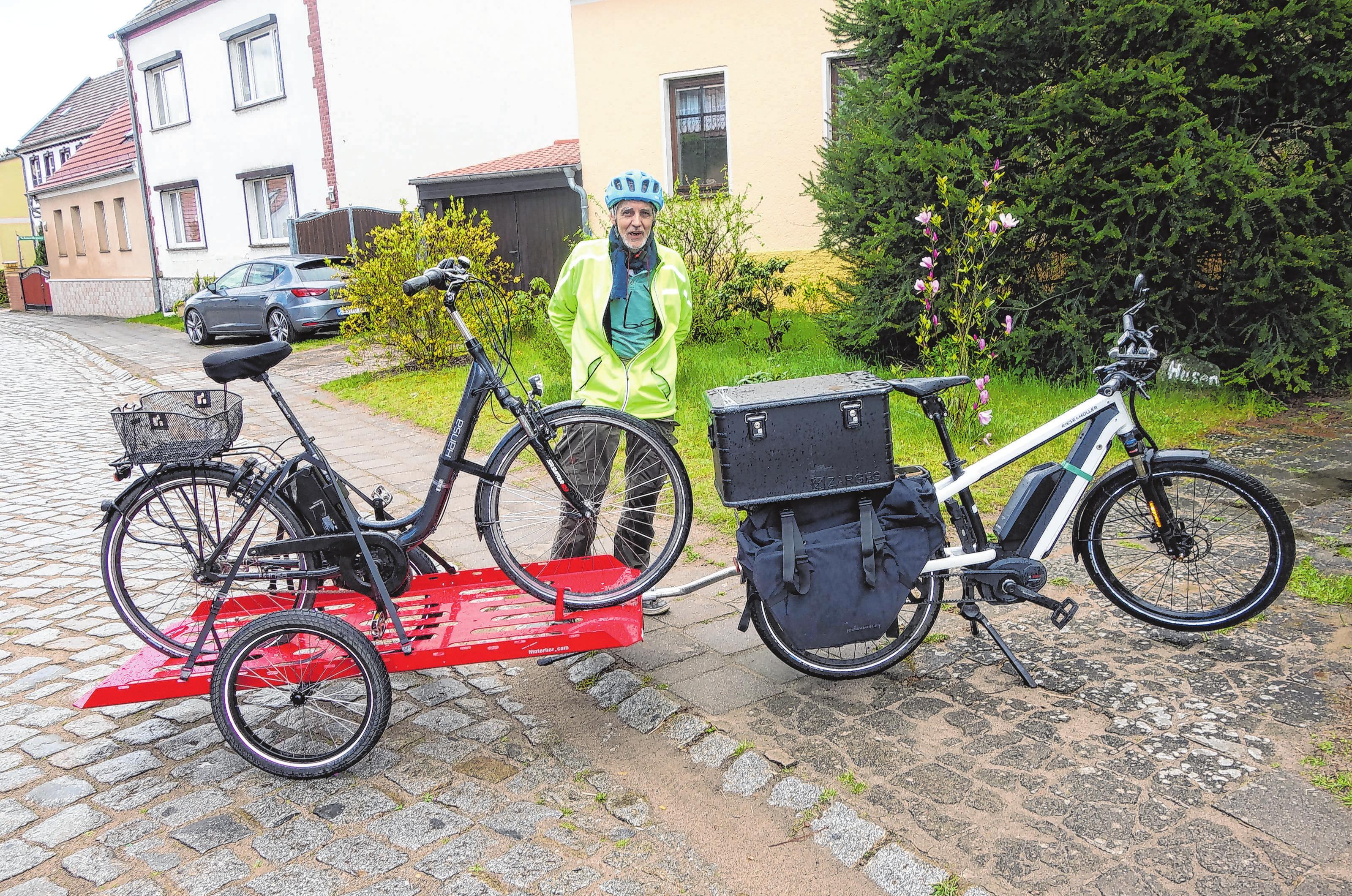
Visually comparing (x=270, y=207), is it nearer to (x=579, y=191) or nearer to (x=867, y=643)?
(x=579, y=191)

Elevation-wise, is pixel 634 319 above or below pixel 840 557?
above

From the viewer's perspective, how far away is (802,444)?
141 inches

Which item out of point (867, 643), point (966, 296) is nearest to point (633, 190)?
point (867, 643)

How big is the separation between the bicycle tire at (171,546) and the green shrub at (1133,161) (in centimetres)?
598

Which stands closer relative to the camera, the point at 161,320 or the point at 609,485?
the point at 609,485

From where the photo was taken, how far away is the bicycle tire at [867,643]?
3.84 m

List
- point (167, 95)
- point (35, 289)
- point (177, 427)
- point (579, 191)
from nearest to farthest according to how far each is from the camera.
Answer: point (177, 427) < point (579, 191) < point (167, 95) < point (35, 289)

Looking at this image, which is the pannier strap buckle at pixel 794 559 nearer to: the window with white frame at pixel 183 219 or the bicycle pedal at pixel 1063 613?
the bicycle pedal at pixel 1063 613

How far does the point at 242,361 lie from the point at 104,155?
3292 centimetres

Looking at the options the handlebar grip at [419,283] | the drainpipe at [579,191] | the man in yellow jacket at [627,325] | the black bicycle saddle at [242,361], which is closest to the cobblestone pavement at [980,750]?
the man in yellow jacket at [627,325]

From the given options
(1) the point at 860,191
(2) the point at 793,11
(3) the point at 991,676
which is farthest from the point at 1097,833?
(2) the point at 793,11

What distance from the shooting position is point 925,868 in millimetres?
2838

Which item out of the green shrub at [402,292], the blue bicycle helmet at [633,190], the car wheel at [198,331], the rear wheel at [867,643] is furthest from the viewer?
the car wheel at [198,331]

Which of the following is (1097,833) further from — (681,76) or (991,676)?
(681,76)
